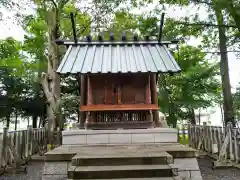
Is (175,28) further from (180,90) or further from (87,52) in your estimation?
(87,52)

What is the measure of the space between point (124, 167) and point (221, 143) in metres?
6.56

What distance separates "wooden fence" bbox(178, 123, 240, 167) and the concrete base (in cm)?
425

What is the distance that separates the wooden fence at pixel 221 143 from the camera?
7.55m

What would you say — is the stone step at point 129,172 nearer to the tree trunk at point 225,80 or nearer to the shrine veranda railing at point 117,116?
the shrine veranda railing at point 117,116

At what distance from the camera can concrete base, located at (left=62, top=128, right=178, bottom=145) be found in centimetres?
449

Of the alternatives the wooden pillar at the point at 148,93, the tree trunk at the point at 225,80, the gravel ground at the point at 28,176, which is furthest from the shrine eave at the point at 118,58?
the tree trunk at the point at 225,80

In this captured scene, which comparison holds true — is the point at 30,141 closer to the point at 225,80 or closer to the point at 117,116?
the point at 117,116

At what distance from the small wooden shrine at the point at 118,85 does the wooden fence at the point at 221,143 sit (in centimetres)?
413

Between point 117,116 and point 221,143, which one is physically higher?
point 117,116

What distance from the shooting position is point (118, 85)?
4887 mm

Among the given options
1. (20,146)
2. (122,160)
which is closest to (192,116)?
(20,146)

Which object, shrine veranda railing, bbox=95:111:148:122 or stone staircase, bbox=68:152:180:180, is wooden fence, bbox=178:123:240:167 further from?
stone staircase, bbox=68:152:180:180

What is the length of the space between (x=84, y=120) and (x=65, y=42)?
2056mm

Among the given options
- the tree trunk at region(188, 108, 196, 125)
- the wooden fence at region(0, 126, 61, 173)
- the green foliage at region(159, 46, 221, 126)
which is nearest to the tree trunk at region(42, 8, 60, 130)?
the wooden fence at region(0, 126, 61, 173)
